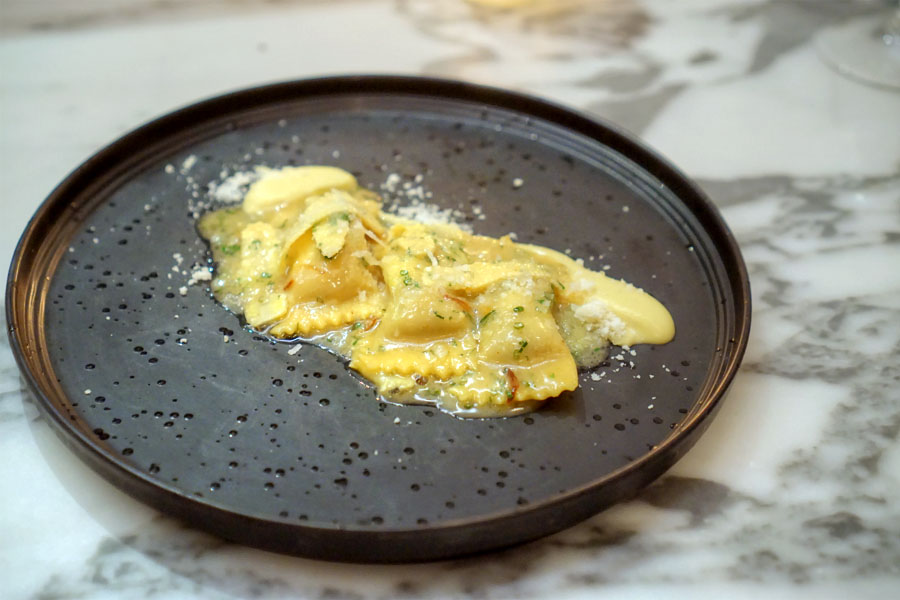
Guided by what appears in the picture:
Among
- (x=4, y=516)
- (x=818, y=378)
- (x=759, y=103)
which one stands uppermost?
(x=759, y=103)

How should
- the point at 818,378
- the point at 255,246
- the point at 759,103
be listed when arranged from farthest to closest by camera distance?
the point at 759,103, the point at 255,246, the point at 818,378

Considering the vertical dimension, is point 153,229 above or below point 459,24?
below

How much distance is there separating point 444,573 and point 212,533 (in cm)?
33

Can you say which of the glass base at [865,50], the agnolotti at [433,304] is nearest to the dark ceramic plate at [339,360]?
the agnolotti at [433,304]

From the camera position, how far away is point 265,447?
1.29 m

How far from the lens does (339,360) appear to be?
144 cm

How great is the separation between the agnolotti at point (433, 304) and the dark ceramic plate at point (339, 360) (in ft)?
0.13

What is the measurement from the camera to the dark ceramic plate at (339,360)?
1202 mm

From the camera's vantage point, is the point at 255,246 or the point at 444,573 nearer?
the point at 444,573

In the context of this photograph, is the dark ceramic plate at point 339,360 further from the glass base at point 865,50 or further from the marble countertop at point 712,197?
the glass base at point 865,50

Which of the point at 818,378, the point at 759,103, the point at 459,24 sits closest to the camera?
the point at 818,378

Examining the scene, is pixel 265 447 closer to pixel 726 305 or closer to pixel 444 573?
pixel 444 573

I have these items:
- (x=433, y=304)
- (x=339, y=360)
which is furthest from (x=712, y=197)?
(x=339, y=360)

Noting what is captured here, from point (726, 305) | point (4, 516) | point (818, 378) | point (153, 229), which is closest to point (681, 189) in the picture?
point (726, 305)
